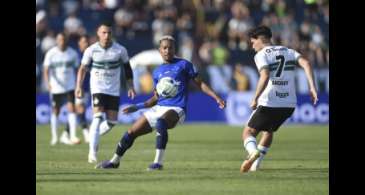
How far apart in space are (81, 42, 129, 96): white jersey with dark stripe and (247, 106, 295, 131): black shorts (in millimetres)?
3498

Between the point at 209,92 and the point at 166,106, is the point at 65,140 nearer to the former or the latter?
the point at 166,106

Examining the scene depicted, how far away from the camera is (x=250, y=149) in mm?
15352

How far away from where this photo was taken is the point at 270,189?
13.1m

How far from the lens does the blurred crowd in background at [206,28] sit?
3347cm

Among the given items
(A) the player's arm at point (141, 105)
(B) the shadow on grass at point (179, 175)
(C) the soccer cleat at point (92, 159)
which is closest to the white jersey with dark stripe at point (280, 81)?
(B) the shadow on grass at point (179, 175)

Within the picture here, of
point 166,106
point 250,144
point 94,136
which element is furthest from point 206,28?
point 250,144

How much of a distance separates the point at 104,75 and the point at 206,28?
19.7 metres

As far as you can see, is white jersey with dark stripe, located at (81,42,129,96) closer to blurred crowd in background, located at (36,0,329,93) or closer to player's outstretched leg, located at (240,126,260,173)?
player's outstretched leg, located at (240,126,260,173)

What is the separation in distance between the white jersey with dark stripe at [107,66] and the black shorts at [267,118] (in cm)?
350

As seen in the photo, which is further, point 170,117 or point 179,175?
point 170,117

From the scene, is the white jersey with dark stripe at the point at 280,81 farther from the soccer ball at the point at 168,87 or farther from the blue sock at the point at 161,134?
the blue sock at the point at 161,134

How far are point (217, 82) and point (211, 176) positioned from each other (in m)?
18.5
